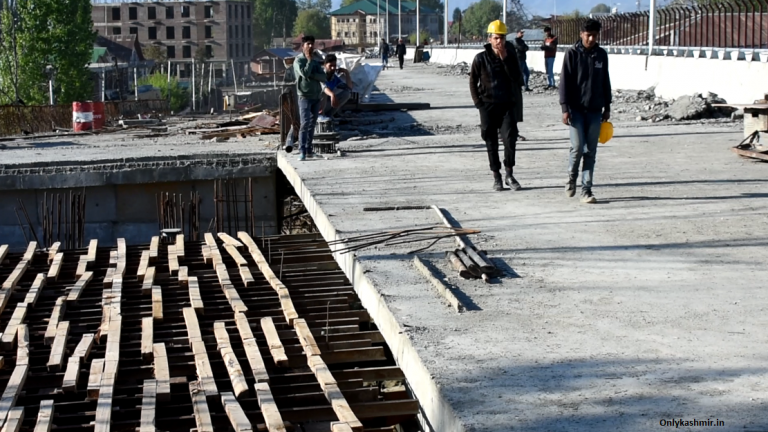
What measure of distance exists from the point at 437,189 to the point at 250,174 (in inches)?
254

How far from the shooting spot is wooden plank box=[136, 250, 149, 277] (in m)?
9.66

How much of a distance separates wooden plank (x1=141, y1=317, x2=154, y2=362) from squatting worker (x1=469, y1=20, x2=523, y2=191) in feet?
15.6

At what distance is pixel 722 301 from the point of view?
22.0ft

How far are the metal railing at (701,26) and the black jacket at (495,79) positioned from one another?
12.9m

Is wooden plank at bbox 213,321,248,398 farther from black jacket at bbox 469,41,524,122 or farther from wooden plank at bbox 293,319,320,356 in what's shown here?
black jacket at bbox 469,41,524,122

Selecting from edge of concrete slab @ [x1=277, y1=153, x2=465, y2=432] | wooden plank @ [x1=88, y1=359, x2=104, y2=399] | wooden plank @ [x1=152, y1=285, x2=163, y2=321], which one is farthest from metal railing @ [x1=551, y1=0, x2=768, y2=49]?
wooden plank @ [x1=88, y1=359, x2=104, y2=399]

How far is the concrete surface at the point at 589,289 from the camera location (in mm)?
5039

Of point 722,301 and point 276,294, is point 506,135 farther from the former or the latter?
point 722,301

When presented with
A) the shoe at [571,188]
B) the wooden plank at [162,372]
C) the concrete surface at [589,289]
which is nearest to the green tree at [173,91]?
the concrete surface at [589,289]

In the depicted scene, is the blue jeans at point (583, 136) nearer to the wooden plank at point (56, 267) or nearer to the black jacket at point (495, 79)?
the black jacket at point (495, 79)

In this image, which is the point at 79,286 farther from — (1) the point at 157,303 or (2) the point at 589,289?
(2) the point at 589,289

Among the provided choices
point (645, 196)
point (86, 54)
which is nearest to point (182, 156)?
point (645, 196)

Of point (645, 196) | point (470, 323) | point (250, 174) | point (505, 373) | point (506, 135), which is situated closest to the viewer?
point (505, 373)

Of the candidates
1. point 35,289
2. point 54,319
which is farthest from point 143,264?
point 54,319
